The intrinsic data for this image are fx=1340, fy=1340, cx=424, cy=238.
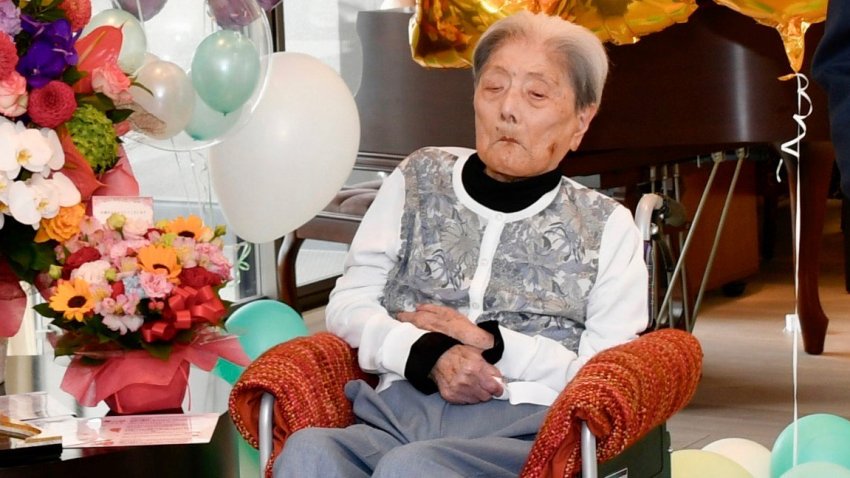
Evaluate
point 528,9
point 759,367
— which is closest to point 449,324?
point 528,9

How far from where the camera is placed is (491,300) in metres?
2.23

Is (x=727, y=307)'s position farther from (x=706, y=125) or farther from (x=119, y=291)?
(x=119, y=291)

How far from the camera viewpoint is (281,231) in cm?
324

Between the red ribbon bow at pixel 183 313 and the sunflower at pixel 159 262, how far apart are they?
1.0 inches

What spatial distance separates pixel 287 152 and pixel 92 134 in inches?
43.7

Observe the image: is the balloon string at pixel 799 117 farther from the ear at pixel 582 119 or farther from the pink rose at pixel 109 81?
the pink rose at pixel 109 81

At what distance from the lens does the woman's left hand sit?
2.17 meters

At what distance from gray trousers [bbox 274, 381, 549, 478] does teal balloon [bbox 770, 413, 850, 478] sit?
0.77m

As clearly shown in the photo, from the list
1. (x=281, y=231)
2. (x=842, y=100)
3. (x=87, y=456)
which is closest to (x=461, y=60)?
(x=281, y=231)

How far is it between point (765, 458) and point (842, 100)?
165 cm

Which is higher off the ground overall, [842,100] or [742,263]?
[842,100]

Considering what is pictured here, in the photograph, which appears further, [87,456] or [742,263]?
[742,263]

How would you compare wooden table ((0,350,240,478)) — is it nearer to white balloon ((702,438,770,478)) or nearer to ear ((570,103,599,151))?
ear ((570,103,599,151))

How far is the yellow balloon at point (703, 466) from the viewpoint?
249 centimetres
